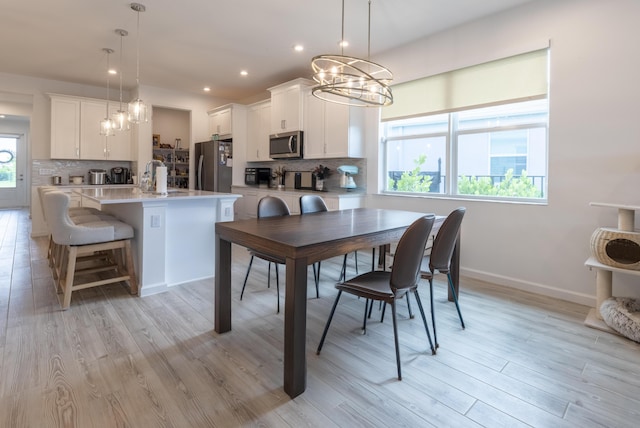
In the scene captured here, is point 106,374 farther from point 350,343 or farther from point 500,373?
point 500,373

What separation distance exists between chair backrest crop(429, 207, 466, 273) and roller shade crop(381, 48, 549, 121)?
1813 mm

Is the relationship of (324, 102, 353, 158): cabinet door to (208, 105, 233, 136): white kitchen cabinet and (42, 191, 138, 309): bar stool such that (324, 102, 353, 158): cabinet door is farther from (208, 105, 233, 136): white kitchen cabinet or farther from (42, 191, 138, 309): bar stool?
(42, 191, 138, 309): bar stool

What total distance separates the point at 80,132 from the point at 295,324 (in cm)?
633

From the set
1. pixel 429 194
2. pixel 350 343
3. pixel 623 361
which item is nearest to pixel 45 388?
pixel 350 343

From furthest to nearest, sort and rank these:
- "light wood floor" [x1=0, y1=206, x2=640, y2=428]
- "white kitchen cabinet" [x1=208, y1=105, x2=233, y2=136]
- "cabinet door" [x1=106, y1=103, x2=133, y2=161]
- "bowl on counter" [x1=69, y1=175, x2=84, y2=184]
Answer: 1. "white kitchen cabinet" [x1=208, y1=105, x2=233, y2=136]
2. "cabinet door" [x1=106, y1=103, x2=133, y2=161]
3. "bowl on counter" [x1=69, y1=175, x2=84, y2=184]
4. "light wood floor" [x1=0, y1=206, x2=640, y2=428]

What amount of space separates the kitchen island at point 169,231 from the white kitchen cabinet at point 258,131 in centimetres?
284

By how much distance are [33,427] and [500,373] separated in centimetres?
229

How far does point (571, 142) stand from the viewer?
3.03m

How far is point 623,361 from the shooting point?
6.84ft

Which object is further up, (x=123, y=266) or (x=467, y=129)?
(x=467, y=129)

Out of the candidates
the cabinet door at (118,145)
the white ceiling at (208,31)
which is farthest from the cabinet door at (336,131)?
the cabinet door at (118,145)

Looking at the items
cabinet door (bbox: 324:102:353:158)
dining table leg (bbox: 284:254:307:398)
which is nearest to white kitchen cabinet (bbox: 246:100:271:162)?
cabinet door (bbox: 324:102:353:158)

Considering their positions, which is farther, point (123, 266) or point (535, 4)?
point (123, 266)

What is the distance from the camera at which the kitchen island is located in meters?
3.08
